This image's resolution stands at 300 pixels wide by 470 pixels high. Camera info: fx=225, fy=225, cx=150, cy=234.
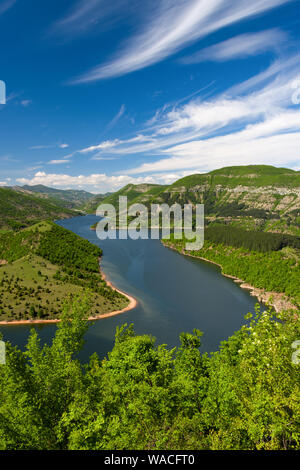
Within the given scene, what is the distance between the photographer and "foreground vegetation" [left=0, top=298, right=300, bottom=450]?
1309 centimetres

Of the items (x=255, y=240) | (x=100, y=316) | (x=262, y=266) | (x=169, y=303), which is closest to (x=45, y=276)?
(x=100, y=316)

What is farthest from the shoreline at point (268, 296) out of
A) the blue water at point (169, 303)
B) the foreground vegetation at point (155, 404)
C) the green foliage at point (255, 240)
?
the foreground vegetation at point (155, 404)

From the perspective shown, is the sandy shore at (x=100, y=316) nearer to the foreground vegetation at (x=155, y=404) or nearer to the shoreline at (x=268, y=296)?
the shoreline at (x=268, y=296)

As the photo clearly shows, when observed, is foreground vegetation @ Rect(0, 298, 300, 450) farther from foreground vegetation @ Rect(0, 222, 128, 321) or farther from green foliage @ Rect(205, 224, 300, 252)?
green foliage @ Rect(205, 224, 300, 252)

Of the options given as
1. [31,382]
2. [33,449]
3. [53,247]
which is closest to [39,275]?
[53,247]

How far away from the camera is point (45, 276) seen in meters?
83.1

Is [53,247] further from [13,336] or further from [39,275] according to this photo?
[13,336]

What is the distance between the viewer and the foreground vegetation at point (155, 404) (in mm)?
13086

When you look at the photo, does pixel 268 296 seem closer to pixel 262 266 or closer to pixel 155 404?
pixel 262 266

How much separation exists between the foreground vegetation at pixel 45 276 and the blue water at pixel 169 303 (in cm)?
645

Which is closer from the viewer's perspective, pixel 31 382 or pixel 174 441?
pixel 174 441

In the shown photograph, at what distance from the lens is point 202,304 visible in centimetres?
7831
